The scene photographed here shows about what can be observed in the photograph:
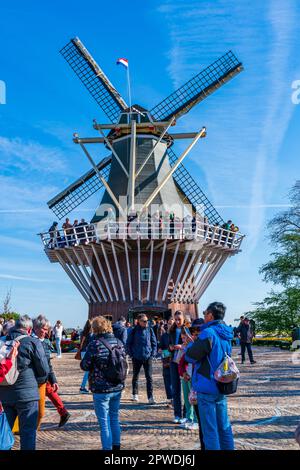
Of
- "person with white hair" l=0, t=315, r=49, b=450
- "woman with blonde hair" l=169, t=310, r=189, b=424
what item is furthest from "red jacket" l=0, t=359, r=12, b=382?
"woman with blonde hair" l=169, t=310, r=189, b=424

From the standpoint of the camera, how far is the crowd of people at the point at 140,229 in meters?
25.5

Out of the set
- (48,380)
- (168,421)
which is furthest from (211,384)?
(168,421)

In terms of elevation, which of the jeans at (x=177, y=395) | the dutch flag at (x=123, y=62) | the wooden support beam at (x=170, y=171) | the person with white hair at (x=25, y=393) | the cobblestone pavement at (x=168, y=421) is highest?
the dutch flag at (x=123, y=62)

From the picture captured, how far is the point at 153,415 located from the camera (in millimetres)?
8922

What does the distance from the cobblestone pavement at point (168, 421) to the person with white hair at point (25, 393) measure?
1342 mm

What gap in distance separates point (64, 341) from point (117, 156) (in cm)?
1164

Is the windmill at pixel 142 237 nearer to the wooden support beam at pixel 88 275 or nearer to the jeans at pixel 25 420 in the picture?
the wooden support beam at pixel 88 275

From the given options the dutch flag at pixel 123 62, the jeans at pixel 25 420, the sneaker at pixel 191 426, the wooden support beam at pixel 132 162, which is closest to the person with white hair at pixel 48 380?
the jeans at pixel 25 420

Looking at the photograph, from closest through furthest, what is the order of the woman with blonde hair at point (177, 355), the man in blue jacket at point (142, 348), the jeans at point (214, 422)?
the jeans at point (214, 422)
the woman with blonde hair at point (177, 355)
the man in blue jacket at point (142, 348)

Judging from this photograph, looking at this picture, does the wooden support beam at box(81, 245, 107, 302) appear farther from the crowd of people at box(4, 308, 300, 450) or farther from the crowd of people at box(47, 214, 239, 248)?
the crowd of people at box(4, 308, 300, 450)

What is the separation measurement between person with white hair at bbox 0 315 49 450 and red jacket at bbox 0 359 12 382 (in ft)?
0.70

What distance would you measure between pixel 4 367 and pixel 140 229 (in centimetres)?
2043

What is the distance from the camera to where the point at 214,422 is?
5344 mm

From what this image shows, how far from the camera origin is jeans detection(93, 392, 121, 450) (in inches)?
228
